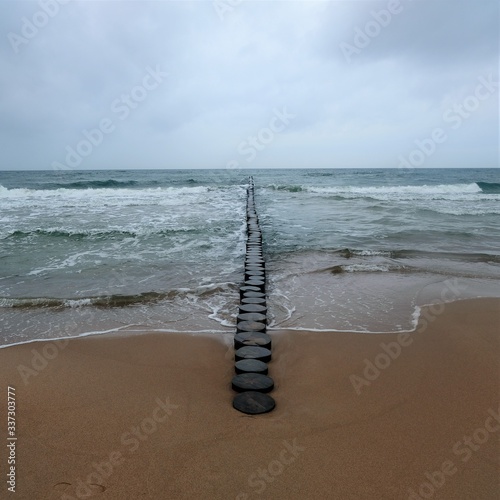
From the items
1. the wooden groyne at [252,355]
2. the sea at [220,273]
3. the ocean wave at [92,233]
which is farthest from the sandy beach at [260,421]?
the ocean wave at [92,233]

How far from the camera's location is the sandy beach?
75.3 inches

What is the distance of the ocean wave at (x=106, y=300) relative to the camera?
4.81 meters

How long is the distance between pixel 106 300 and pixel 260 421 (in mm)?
3227

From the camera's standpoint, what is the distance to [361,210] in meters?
15.3

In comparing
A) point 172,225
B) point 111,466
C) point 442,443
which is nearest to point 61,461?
point 111,466

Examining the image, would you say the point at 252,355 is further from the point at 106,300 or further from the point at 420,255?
the point at 420,255

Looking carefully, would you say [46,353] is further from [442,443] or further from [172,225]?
[172,225]

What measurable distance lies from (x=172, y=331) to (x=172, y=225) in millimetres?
7707

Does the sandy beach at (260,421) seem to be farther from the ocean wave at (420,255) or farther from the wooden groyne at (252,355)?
the ocean wave at (420,255)

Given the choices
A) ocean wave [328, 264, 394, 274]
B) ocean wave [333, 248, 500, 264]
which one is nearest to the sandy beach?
ocean wave [328, 264, 394, 274]

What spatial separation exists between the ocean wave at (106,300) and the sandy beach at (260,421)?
1203 millimetres

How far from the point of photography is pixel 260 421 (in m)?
2.40

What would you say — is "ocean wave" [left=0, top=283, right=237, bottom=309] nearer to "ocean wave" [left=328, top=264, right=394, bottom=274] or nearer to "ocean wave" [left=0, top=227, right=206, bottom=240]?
"ocean wave" [left=328, top=264, right=394, bottom=274]

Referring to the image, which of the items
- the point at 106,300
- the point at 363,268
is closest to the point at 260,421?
the point at 106,300
